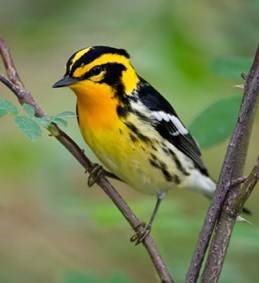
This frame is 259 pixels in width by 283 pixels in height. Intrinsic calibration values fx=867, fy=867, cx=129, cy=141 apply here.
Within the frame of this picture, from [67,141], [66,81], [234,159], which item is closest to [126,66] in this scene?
[66,81]

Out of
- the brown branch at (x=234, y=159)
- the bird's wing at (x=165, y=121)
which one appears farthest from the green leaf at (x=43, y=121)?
the bird's wing at (x=165, y=121)

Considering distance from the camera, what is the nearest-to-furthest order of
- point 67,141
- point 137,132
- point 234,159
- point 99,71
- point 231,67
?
point 234,159, point 67,141, point 231,67, point 99,71, point 137,132

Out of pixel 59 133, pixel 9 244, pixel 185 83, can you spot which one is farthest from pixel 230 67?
pixel 9 244

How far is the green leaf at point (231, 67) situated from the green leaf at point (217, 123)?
189 mm

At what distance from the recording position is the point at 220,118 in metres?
3.01

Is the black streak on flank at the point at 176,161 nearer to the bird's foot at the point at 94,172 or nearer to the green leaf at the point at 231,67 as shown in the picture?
the bird's foot at the point at 94,172

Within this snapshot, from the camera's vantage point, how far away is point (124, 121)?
3.61 meters

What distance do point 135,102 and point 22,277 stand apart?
3.53 feet

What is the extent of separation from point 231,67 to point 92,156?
1.57m

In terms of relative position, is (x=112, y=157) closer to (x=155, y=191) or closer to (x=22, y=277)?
(x=155, y=191)

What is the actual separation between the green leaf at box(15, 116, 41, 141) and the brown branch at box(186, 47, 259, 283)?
1.60 feet

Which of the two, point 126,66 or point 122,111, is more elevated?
point 126,66

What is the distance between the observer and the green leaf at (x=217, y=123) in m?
3.00

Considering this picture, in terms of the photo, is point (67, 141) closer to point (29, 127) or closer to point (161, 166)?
point (29, 127)
